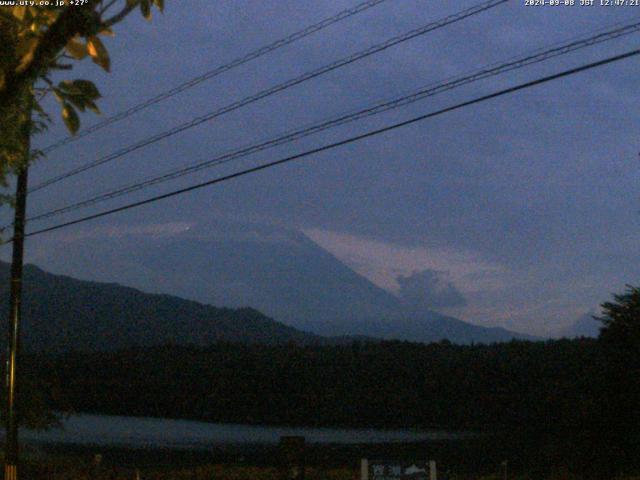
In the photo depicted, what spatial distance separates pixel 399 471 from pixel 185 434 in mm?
41571

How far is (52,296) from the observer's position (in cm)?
12912

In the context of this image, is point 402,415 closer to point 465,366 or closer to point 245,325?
point 465,366

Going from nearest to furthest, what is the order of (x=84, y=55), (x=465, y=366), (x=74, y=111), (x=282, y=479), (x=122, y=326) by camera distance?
(x=84, y=55)
(x=74, y=111)
(x=282, y=479)
(x=465, y=366)
(x=122, y=326)

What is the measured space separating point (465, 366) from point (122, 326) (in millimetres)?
71819

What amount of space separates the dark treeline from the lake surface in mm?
3742

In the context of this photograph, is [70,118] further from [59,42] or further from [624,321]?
[624,321]

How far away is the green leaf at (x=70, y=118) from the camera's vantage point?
6.11 metres

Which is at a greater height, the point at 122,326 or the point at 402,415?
the point at 122,326

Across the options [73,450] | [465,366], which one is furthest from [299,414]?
[73,450]

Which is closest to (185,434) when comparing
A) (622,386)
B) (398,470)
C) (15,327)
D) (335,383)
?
(335,383)

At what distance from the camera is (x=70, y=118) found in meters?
6.12

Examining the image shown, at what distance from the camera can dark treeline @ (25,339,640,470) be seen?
192 ft

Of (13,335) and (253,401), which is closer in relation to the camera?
(13,335)

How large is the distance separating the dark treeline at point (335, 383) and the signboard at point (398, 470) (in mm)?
35496
